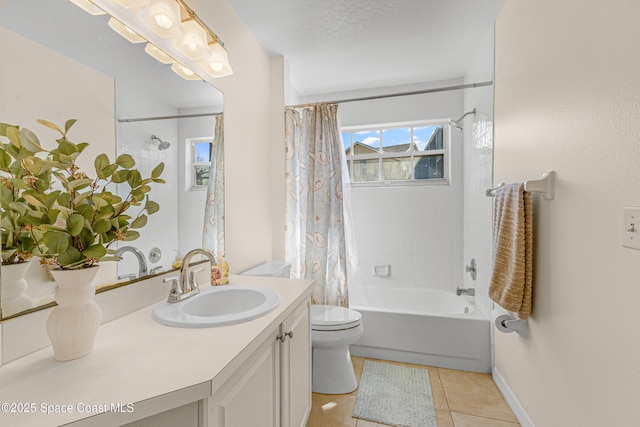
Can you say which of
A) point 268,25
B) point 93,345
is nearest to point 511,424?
point 93,345

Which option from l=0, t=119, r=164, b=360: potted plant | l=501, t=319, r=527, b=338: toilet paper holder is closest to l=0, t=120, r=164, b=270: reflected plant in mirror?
l=0, t=119, r=164, b=360: potted plant

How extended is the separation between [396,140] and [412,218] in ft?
2.87

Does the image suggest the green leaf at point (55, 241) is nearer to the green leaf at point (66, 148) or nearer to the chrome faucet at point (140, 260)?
the green leaf at point (66, 148)

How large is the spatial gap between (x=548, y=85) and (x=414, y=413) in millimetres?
1859

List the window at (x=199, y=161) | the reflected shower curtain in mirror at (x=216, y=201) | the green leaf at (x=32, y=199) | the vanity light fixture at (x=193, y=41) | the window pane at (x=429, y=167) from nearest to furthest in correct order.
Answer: the green leaf at (x=32, y=199), the vanity light fixture at (x=193, y=41), the window at (x=199, y=161), the reflected shower curtain in mirror at (x=216, y=201), the window pane at (x=429, y=167)

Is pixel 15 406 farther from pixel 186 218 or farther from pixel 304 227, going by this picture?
pixel 304 227

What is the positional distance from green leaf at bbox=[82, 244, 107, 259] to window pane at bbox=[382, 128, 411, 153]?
111 inches

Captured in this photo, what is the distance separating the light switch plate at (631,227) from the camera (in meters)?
0.79

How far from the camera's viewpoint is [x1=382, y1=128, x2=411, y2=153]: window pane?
3088 millimetres

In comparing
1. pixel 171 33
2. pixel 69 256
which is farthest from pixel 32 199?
pixel 171 33

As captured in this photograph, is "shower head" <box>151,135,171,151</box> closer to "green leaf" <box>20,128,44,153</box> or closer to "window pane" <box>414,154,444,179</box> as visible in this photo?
"green leaf" <box>20,128,44,153</box>

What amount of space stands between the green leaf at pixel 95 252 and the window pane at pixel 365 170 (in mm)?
2684

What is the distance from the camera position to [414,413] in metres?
1.67

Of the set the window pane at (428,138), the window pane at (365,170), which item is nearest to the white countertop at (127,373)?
the window pane at (365,170)
